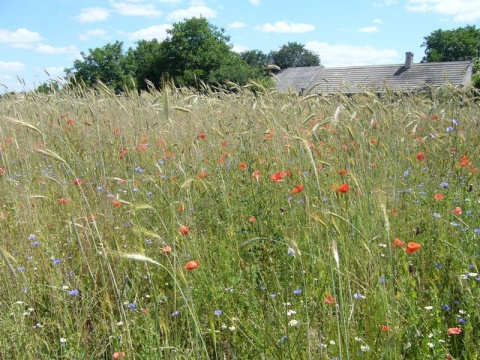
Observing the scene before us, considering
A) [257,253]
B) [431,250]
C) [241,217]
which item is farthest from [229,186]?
[431,250]

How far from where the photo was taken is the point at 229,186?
3.08 m

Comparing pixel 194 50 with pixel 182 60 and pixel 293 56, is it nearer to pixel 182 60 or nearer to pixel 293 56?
pixel 182 60

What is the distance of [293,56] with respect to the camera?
80.5 meters

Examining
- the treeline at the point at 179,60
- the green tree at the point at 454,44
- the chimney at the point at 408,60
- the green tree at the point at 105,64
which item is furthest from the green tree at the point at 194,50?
the green tree at the point at 454,44

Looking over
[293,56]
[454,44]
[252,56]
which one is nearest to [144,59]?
[252,56]

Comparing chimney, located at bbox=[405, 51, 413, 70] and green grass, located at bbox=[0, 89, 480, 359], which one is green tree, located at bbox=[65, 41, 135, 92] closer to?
chimney, located at bbox=[405, 51, 413, 70]

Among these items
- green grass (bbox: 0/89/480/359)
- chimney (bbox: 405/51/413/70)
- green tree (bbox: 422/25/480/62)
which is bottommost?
green grass (bbox: 0/89/480/359)

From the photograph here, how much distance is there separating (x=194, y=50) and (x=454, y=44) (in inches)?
1383

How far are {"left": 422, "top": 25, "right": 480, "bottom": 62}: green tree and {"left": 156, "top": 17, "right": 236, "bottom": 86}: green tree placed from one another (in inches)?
1141

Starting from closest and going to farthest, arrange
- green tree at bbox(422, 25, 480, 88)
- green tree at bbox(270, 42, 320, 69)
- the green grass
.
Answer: the green grass < green tree at bbox(422, 25, 480, 88) < green tree at bbox(270, 42, 320, 69)

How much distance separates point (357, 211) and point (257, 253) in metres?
0.58

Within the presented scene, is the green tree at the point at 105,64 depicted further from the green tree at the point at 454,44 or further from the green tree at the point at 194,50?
the green tree at the point at 454,44

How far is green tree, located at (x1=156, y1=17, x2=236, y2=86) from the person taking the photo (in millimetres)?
42031

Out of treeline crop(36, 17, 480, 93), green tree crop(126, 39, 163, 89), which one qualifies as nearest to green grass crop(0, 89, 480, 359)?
treeline crop(36, 17, 480, 93)
